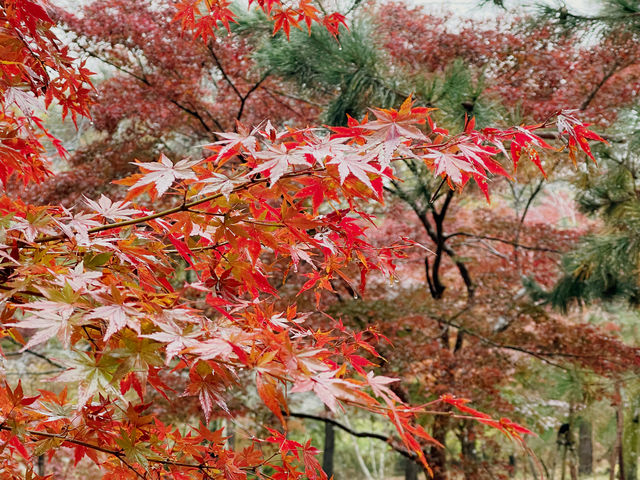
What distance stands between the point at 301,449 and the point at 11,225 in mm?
734

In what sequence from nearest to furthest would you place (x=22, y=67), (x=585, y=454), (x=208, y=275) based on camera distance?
(x=22, y=67) → (x=208, y=275) → (x=585, y=454)

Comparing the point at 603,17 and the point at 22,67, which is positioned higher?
the point at 603,17

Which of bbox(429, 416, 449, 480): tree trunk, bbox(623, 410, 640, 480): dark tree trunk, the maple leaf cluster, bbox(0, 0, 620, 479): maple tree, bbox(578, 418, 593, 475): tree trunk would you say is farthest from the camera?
bbox(578, 418, 593, 475): tree trunk

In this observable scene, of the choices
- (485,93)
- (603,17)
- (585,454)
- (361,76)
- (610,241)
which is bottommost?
(585,454)

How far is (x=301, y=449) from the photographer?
1236mm

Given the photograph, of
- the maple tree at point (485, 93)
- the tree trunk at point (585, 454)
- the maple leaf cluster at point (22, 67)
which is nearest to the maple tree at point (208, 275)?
the maple leaf cluster at point (22, 67)

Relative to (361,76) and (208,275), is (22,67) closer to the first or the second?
(208,275)

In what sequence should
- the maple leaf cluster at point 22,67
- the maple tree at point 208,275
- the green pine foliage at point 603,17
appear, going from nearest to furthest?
the maple tree at point 208,275
the maple leaf cluster at point 22,67
the green pine foliage at point 603,17

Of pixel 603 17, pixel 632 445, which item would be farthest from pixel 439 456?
pixel 632 445

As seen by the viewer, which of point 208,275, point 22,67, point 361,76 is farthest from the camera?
point 361,76

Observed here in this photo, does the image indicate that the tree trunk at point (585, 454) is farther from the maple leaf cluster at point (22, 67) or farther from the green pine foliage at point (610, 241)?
the maple leaf cluster at point (22, 67)

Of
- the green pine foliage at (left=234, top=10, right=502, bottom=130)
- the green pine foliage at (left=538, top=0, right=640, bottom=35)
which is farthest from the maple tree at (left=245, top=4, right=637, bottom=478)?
the green pine foliage at (left=538, top=0, right=640, bottom=35)

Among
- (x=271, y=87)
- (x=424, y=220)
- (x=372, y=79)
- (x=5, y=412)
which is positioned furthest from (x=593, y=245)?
(x=5, y=412)

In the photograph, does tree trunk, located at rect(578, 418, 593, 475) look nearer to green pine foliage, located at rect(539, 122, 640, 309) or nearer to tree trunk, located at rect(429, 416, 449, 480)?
tree trunk, located at rect(429, 416, 449, 480)
